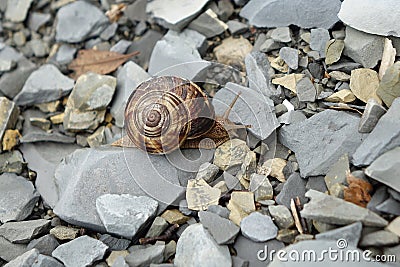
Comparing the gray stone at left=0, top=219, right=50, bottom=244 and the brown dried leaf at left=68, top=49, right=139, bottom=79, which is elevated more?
the brown dried leaf at left=68, top=49, right=139, bottom=79

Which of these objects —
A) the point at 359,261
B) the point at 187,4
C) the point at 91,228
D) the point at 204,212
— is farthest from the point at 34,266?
the point at 187,4

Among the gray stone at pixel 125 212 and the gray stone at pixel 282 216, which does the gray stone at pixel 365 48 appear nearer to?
the gray stone at pixel 282 216

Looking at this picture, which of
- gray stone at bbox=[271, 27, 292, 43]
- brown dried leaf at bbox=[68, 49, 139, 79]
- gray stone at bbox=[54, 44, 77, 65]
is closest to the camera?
gray stone at bbox=[271, 27, 292, 43]

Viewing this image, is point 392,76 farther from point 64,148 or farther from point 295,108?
point 64,148

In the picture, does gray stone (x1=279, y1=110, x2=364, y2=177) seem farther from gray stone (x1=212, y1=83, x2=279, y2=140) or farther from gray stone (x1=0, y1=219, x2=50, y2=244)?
gray stone (x1=0, y1=219, x2=50, y2=244)

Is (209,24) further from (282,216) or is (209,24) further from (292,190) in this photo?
(282,216)

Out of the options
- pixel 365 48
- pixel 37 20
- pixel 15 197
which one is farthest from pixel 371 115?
pixel 37 20

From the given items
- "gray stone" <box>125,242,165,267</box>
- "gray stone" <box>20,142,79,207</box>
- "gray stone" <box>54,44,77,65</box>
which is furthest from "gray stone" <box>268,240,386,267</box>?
"gray stone" <box>54,44,77,65</box>
